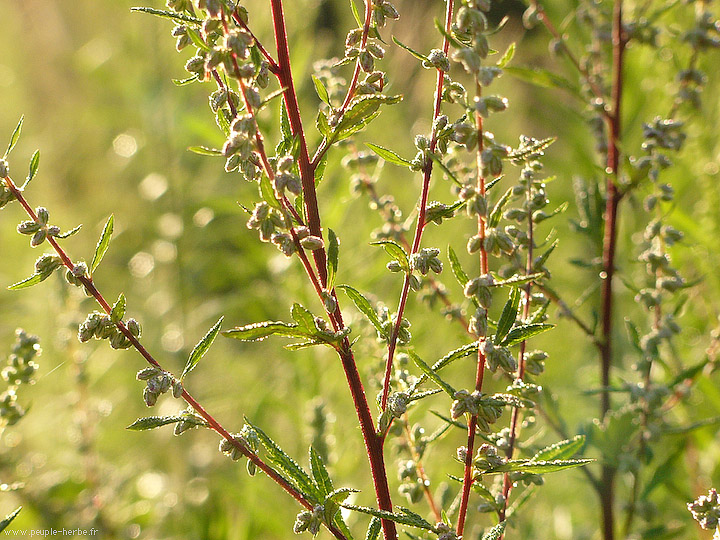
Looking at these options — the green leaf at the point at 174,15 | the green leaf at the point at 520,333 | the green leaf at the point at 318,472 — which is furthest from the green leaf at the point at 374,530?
the green leaf at the point at 174,15

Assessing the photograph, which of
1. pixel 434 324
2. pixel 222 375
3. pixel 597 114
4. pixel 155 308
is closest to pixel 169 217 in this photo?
pixel 155 308

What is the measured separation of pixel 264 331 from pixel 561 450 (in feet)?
0.76

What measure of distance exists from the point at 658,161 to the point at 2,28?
223 cm

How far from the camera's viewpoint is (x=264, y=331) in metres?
0.39

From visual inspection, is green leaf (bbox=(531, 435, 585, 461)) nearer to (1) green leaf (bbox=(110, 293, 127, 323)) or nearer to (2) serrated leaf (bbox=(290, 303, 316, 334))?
(2) serrated leaf (bbox=(290, 303, 316, 334))

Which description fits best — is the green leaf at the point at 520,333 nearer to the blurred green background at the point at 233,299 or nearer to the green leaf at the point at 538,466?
the green leaf at the point at 538,466

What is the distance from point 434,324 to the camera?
3.88ft

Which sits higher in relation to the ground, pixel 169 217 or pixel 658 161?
pixel 169 217

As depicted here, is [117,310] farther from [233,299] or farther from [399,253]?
[233,299]

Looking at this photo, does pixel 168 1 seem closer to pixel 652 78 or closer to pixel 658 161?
pixel 658 161

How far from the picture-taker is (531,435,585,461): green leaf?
0.47 meters

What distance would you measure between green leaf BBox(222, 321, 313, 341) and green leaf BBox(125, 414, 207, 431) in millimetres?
80

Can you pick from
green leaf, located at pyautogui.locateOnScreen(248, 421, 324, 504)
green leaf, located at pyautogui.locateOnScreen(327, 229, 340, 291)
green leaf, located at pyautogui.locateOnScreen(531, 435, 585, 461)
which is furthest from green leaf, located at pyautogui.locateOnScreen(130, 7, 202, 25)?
green leaf, located at pyautogui.locateOnScreen(531, 435, 585, 461)

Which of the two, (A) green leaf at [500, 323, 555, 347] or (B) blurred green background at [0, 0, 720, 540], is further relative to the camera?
(B) blurred green background at [0, 0, 720, 540]
